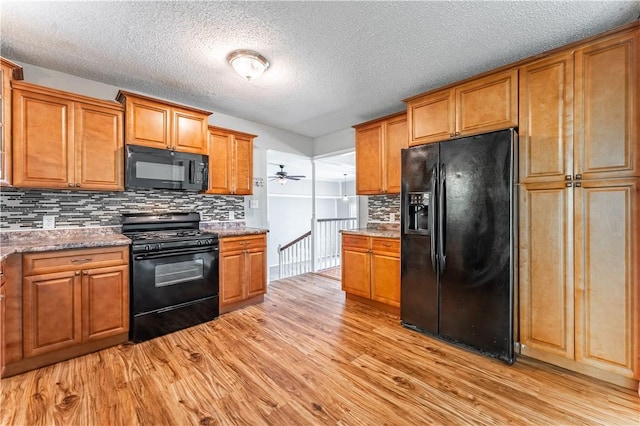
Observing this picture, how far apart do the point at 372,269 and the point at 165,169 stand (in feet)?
8.56

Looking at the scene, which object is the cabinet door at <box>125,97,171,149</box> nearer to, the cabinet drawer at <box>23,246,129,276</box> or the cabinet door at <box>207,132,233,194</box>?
the cabinet door at <box>207,132,233,194</box>

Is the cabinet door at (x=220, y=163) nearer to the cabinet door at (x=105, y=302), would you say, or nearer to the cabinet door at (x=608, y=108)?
the cabinet door at (x=105, y=302)

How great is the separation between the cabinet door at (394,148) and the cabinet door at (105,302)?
2.97m

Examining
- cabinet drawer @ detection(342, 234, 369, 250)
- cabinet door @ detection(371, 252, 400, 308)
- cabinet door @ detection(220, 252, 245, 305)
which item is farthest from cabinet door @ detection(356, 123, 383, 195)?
cabinet door @ detection(220, 252, 245, 305)

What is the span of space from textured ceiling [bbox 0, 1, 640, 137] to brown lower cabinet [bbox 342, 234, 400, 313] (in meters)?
1.78

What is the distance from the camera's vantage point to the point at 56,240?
2.49m

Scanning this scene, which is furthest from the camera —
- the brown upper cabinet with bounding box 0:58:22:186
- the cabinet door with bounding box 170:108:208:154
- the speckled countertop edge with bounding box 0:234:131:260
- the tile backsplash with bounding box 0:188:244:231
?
the cabinet door with bounding box 170:108:208:154

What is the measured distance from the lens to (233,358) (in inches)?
91.7

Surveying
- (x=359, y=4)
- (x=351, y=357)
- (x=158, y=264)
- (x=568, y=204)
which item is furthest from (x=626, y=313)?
(x=158, y=264)

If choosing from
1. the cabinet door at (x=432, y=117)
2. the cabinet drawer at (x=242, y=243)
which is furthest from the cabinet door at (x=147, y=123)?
the cabinet door at (x=432, y=117)

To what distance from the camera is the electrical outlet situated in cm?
263

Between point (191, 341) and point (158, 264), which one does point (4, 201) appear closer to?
point (158, 264)

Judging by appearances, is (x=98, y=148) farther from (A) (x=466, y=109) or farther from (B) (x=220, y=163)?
(A) (x=466, y=109)

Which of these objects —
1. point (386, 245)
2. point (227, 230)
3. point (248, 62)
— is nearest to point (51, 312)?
point (227, 230)
